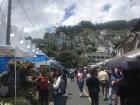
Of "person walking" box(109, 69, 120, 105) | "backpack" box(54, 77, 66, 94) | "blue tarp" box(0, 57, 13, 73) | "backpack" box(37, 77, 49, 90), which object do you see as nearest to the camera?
"person walking" box(109, 69, 120, 105)

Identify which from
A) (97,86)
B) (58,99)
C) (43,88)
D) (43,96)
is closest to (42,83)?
(43,88)

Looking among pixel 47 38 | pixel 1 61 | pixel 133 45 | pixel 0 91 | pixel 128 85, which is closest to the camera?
pixel 128 85

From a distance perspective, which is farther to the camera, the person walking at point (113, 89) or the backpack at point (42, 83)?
the backpack at point (42, 83)

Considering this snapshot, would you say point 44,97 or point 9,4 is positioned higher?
point 9,4

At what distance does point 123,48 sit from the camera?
86.9 m

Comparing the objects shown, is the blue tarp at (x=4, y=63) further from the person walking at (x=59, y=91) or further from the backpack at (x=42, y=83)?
the person walking at (x=59, y=91)

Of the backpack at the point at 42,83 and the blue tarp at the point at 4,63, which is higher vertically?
the blue tarp at the point at 4,63

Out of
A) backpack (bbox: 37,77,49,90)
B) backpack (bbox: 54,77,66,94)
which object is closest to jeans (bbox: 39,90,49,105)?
backpack (bbox: 37,77,49,90)

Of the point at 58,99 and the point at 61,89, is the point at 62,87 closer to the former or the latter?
the point at 61,89

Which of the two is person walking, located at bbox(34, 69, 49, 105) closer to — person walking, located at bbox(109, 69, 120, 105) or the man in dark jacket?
the man in dark jacket

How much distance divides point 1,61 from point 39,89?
2406 millimetres

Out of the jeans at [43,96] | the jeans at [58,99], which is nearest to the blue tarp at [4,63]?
the jeans at [43,96]

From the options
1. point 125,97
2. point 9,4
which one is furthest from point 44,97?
point 125,97

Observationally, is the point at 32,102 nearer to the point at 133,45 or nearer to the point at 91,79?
the point at 91,79
